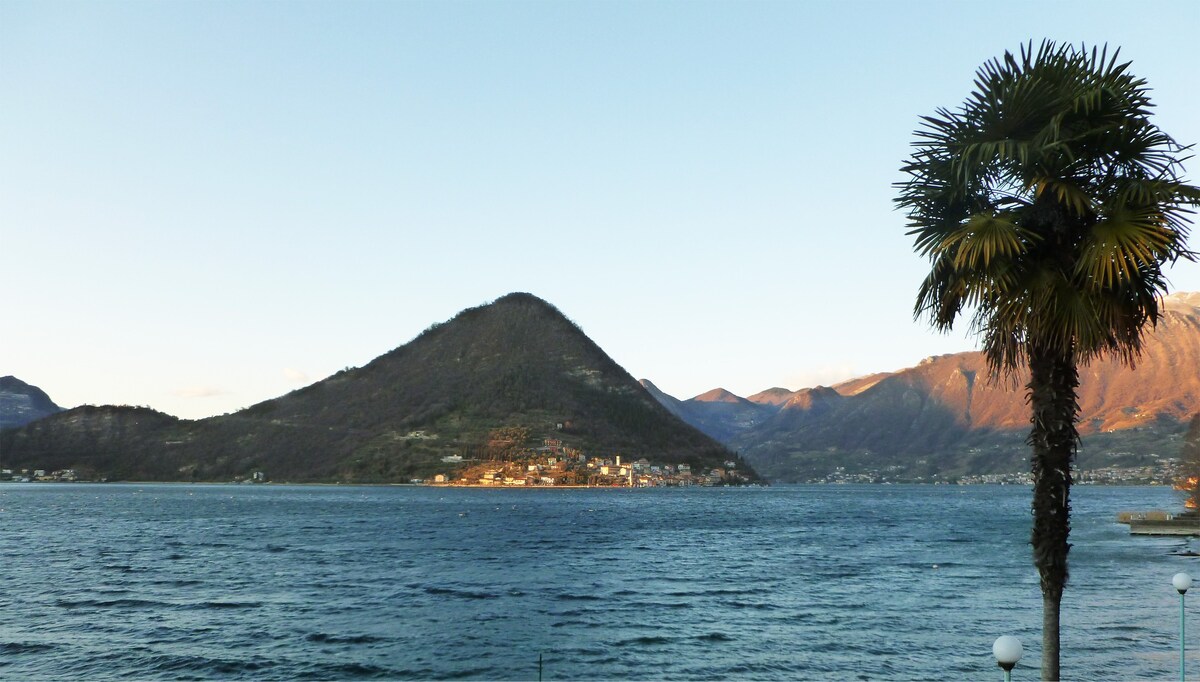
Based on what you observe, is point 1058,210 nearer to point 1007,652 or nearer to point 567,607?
point 1007,652

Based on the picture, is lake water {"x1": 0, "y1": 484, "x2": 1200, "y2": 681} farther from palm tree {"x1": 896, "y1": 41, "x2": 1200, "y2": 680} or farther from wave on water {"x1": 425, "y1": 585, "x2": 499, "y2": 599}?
palm tree {"x1": 896, "y1": 41, "x2": 1200, "y2": 680}

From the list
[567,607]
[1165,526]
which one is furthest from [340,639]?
[1165,526]

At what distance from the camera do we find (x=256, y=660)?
3762cm

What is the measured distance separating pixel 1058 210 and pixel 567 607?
1804 inches

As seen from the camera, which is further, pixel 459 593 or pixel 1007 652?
pixel 459 593

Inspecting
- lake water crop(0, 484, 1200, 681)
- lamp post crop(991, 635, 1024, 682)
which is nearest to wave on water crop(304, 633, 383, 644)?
lake water crop(0, 484, 1200, 681)

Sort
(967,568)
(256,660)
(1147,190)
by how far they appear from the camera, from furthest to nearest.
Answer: (967,568)
(256,660)
(1147,190)

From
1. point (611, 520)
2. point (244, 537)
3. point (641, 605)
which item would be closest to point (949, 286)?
point (641, 605)

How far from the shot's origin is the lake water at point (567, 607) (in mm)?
36625

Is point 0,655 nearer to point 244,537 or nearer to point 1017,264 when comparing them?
point 1017,264

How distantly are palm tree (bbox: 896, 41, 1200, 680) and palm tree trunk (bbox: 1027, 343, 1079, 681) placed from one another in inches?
0.7

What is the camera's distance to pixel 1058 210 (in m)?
13.0

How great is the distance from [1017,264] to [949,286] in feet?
3.41

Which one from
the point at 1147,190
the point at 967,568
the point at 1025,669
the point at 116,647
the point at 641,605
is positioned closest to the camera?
the point at 1147,190
